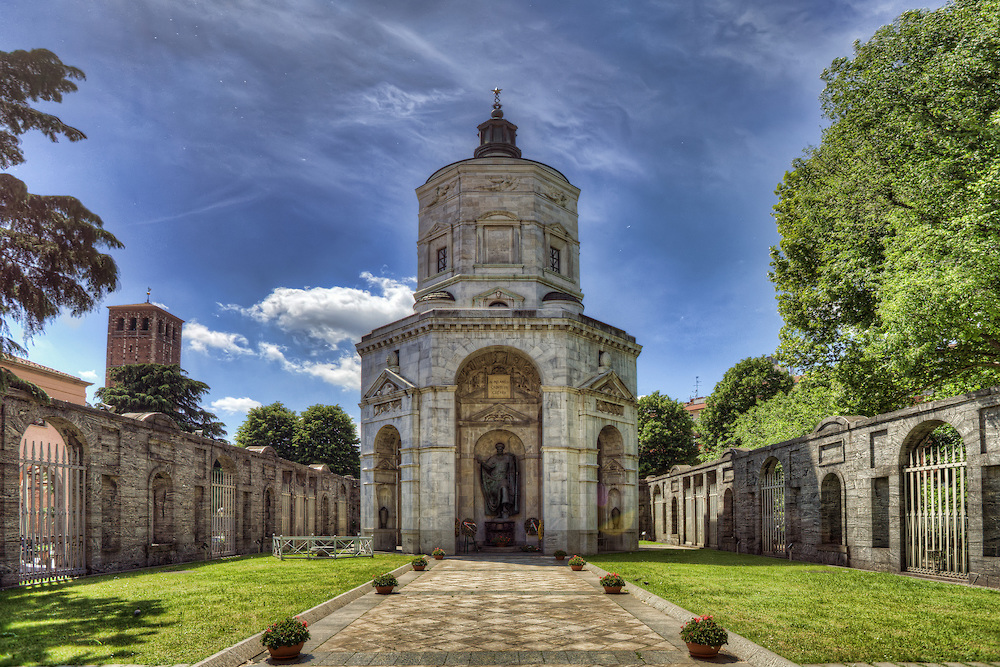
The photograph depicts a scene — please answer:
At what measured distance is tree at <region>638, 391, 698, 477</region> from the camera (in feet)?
172

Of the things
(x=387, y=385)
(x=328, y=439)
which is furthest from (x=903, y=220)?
(x=328, y=439)

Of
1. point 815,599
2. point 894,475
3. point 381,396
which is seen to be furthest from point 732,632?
point 381,396

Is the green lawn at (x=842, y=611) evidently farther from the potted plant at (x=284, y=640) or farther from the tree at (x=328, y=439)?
the tree at (x=328, y=439)

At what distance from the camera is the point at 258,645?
9695mm

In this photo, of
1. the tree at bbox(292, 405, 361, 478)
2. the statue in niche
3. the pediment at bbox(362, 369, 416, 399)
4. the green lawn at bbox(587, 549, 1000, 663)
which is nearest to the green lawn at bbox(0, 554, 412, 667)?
the green lawn at bbox(587, 549, 1000, 663)

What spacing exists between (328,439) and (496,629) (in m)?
50.8

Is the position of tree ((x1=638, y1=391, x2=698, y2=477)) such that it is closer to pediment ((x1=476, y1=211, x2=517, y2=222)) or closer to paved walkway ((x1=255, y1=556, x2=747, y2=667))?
pediment ((x1=476, y1=211, x2=517, y2=222))

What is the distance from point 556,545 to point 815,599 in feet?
48.6

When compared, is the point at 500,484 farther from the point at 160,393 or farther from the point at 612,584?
the point at 160,393

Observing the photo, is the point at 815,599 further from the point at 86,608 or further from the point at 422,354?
the point at 422,354

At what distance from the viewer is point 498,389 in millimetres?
31797

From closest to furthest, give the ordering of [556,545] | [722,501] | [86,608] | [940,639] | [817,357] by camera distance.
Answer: [940,639] < [86,608] < [817,357] < [556,545] < [722,501]

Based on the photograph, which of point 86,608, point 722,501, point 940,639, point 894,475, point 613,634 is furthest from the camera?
point 722,501

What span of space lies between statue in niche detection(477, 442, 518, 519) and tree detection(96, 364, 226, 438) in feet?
93.7
